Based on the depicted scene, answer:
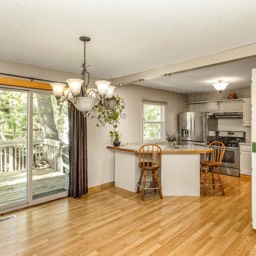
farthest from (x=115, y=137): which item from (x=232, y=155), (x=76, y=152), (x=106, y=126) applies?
(x=232, y=155)

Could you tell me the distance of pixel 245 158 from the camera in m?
5.32

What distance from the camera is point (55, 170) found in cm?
506

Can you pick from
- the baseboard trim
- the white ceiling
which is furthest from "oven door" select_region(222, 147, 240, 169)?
the white ceiling

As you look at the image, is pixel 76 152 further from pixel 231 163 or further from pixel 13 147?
Result: pixel 231 163

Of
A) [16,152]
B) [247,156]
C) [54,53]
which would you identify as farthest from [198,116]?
[16,152]

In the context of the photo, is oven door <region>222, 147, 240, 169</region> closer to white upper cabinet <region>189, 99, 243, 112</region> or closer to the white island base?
white upper cabinet <region>189, 99, 243, 112</region>

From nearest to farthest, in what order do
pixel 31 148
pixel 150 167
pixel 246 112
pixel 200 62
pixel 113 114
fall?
pixel 200 62 → pixel 31 148 → pixel 150 167 → pixel 113 114 → pixel 246 112

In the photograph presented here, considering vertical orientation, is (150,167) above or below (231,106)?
below

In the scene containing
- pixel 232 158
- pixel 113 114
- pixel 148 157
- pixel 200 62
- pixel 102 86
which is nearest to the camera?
pixel 102 86

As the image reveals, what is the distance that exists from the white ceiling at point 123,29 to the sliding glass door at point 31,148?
39.8 inches

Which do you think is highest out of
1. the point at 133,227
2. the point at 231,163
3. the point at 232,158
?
the point at 232,158

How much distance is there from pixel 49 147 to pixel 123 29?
11.9ft

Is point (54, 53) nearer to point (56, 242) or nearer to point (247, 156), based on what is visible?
point (56, 242)

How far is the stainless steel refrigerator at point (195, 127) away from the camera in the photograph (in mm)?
6208
